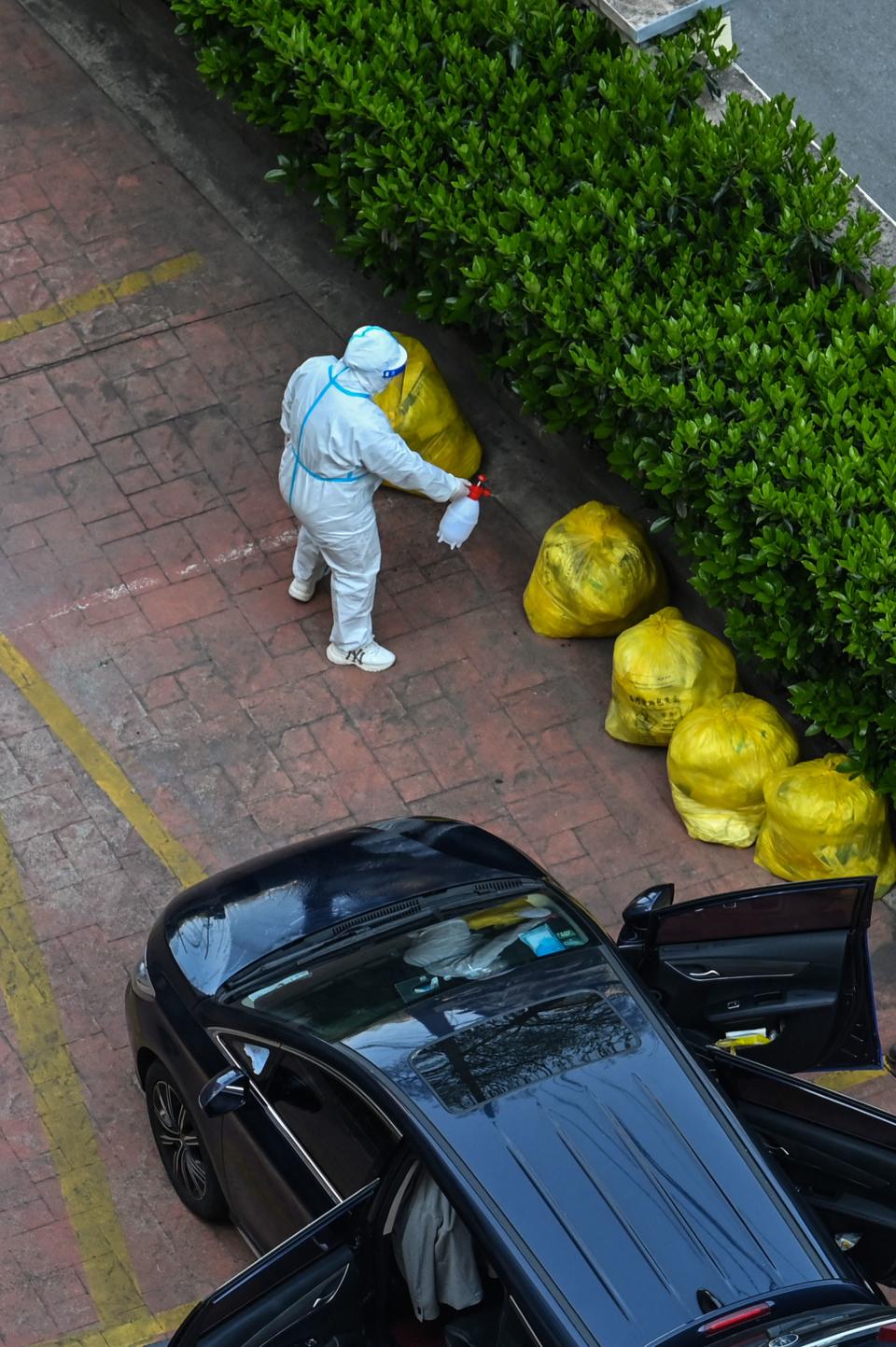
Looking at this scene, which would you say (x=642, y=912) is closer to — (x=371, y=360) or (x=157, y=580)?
(x=371, y=360)

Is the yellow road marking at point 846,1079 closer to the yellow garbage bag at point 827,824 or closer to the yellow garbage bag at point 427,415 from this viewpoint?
the yellow garbage bag at point 827,824

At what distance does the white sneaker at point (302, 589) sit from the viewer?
8703mm

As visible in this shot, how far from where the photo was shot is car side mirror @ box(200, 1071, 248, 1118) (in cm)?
598

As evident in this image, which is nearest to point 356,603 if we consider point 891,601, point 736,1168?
point 891,601

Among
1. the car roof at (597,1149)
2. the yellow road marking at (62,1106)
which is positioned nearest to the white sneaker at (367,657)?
the yellow road marking at (62,1106)

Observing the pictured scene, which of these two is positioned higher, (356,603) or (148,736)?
(356,603)

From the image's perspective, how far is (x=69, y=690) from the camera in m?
8.42

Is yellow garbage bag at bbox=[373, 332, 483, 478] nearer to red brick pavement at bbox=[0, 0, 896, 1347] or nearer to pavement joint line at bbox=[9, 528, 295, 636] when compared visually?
red brick pavement at bbox=[0, 0, 896, 1347]

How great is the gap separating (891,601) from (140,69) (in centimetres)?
597

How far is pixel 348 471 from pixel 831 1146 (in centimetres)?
350

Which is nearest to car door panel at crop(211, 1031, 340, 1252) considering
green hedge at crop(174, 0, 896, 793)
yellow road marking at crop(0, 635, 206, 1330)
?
yellow road marking at crop(0, 635, 206, 1330)

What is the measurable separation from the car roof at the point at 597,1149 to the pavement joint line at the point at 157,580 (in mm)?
3472

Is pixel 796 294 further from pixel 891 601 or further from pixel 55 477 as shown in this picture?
pixel 55 477

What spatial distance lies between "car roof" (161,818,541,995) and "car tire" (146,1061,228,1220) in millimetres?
499
